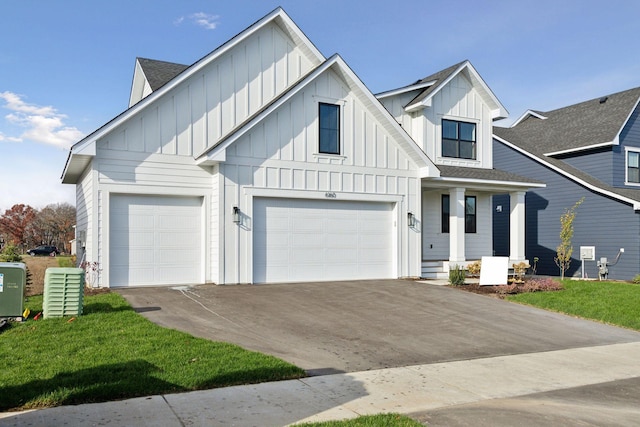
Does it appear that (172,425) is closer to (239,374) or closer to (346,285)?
(239,374)

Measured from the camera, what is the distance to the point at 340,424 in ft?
17.8

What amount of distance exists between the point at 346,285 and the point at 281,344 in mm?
6940

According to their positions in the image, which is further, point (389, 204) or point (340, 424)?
point (389, 204)

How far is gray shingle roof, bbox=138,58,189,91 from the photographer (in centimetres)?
1800

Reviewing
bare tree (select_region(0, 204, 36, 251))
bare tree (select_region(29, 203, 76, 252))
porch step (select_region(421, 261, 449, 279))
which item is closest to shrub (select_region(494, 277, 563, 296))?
porch step (select_region(421, 261, 449, 279))

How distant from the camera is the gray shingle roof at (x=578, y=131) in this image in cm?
2409

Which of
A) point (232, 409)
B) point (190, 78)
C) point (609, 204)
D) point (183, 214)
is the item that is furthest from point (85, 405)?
point (609, 204)

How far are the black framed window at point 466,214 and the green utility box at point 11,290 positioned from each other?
15.0 metres

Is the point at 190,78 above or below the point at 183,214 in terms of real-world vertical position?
above

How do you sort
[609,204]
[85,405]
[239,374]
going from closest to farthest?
[85,405]
[239,374]
[609,204]

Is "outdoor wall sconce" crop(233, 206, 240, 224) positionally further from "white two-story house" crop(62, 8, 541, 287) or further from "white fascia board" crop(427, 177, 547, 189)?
"white fascia board" crop(427, 177, 547, 189)

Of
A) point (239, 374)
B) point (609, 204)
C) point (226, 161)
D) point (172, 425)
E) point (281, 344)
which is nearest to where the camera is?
point (172, 425)

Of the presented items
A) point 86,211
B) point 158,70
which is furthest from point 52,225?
point 86,211

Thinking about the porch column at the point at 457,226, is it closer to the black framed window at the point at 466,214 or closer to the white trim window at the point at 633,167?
the black framed window at the point at 466,214
